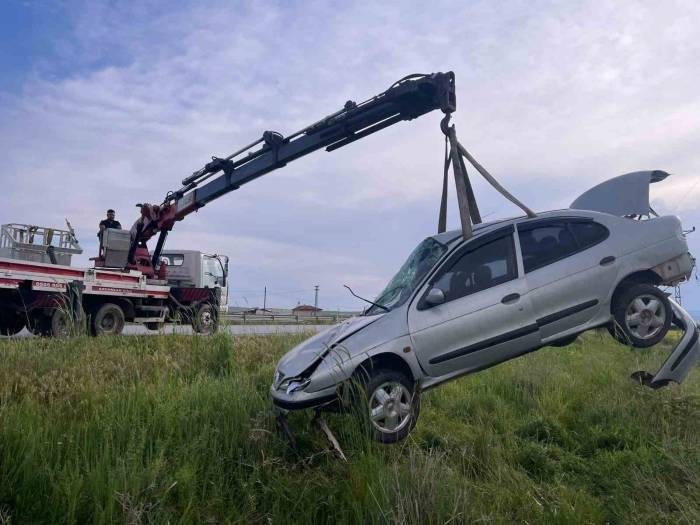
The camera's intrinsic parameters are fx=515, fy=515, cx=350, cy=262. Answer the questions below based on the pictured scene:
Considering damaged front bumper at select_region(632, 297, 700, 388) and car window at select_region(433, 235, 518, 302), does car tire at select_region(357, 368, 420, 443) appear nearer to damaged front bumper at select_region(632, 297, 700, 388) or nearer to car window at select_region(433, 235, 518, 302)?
car window at select_region(433, 235, 518, 302)

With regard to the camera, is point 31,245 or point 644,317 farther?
point 31,245

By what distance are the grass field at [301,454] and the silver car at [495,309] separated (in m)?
0.48

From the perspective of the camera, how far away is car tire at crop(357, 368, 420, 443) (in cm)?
396

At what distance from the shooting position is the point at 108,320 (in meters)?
11.9

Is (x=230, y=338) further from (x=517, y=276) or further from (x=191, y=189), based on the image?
(x=191, y=189)

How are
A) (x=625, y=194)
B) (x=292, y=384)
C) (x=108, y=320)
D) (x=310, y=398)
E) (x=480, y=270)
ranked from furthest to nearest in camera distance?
(x=108, y=320), (x=625, y=194), (x=480, y=270), (x=292, y=384), (x=310, y=398)

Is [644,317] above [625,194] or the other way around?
the other way around

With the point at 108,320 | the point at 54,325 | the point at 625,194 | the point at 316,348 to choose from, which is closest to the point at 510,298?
the point at 316,348

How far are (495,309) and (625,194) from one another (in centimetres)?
224

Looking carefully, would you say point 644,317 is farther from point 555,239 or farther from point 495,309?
point 495,309

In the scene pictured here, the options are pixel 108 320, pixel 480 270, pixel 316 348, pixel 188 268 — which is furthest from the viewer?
pixel 188 268

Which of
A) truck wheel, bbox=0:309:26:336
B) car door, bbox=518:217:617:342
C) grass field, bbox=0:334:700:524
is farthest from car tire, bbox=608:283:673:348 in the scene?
truck wheel, bbox=0:309:26:336

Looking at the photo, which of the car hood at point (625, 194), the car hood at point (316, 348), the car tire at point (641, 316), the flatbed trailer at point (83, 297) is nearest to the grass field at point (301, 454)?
the car hood at point (316, 348)

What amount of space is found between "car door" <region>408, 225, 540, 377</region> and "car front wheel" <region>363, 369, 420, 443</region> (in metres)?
0.30
